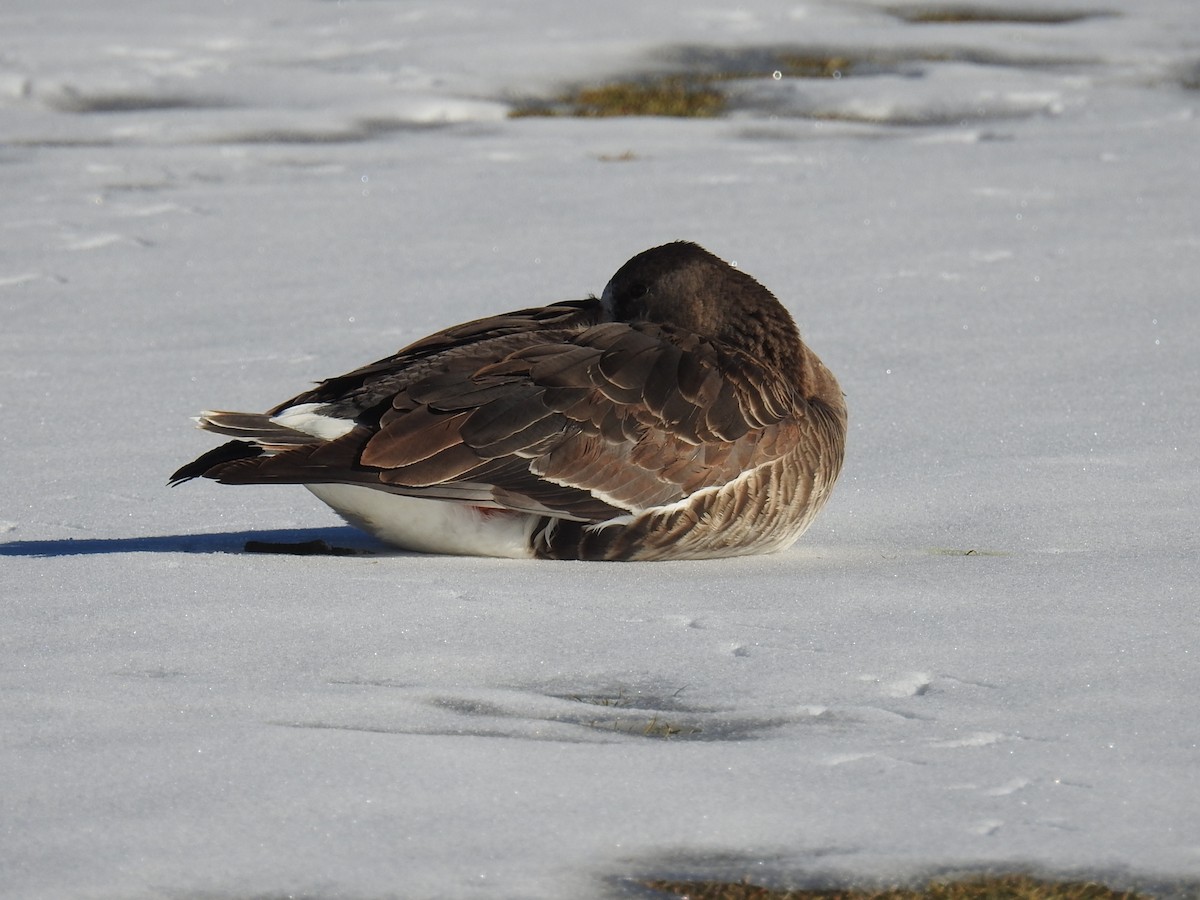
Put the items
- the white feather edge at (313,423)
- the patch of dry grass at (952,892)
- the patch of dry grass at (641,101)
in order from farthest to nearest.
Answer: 1. the patch of dry grass at (641,101)
2. the white feather edge at (313,423)
3. the patch of dry grass at (952,892)

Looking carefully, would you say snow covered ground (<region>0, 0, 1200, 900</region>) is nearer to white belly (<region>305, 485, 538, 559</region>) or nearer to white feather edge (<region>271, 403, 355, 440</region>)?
white belly (<region>305, 485, 538, 559</region>)

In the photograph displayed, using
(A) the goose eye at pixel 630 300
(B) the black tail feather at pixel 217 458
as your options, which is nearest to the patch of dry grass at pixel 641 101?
(A) the goose eye at pixel 630 300

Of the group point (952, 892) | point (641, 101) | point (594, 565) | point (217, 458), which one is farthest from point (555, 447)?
point (641, 101)

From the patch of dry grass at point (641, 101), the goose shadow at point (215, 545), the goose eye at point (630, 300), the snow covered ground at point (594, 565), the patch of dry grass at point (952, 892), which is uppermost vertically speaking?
the patch of dry grass at point (641, 101)

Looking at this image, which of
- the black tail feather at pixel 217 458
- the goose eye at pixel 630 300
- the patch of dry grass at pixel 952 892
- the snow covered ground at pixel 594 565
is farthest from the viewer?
the goose eye at pixel 630 300

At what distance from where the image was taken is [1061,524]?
5504 mm

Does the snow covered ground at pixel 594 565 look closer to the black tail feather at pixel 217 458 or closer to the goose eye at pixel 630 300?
the black tail feather at pixel 217 458

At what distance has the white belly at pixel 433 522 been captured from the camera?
5.07 meters

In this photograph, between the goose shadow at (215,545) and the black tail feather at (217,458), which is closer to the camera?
the black tail feather at (217,458)

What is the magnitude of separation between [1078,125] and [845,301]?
5178mm

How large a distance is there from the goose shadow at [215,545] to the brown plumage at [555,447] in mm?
142

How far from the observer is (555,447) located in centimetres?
511

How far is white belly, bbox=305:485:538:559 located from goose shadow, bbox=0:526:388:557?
100mm

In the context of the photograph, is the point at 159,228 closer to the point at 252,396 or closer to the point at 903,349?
the point at 252,396
